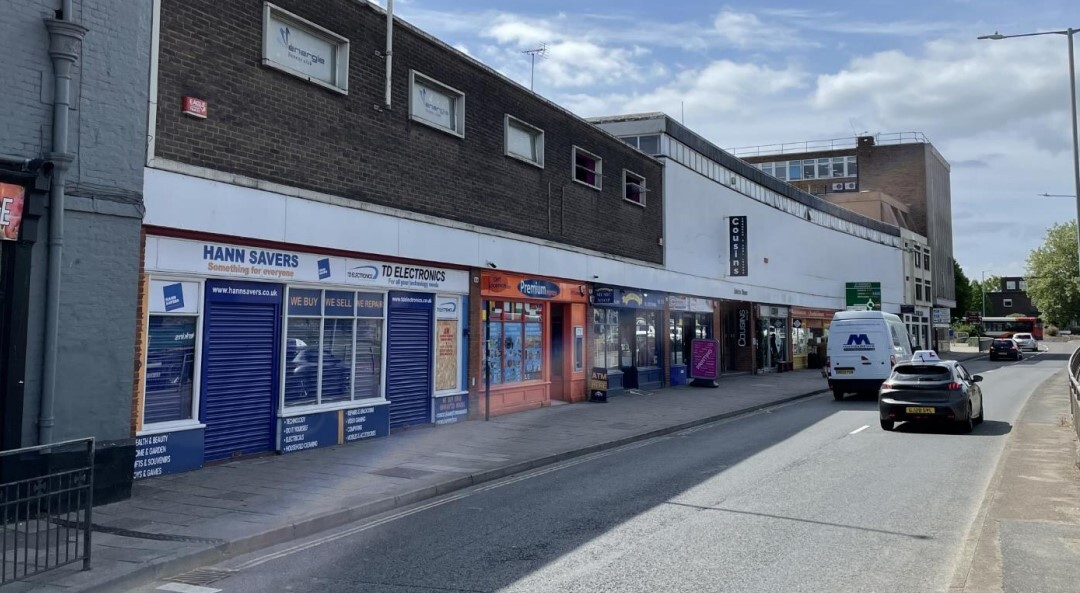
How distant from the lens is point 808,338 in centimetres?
3919

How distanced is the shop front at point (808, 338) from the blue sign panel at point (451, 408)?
24.7m

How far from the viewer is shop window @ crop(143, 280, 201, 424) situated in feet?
32.0

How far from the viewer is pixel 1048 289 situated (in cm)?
8538

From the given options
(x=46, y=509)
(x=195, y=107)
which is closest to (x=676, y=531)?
(x=46, y=509)

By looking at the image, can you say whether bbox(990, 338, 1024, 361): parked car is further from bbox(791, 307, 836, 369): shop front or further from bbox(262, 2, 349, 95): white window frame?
bbox(262, 2, 349, 95): white window frame

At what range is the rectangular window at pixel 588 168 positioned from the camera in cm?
2039

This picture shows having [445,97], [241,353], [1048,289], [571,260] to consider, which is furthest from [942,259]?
[241,353]

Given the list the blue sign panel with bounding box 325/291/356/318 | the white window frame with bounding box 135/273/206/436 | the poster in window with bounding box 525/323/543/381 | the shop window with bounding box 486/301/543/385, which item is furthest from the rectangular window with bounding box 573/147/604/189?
the white window frame with bounding box 135/273/206/436

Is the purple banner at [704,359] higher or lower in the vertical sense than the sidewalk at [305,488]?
higher

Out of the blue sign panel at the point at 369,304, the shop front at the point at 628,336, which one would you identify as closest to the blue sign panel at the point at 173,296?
the blue sign panel at the point at 369,304

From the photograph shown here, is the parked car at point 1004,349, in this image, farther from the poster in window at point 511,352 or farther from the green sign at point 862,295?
the poster in window at point 511,352

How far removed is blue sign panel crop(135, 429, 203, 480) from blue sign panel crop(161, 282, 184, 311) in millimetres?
1619

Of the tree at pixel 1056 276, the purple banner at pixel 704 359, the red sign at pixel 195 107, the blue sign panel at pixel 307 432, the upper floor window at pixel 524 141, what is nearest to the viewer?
the red sign at pixel 195 107

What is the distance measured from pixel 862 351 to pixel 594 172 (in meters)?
8.66
